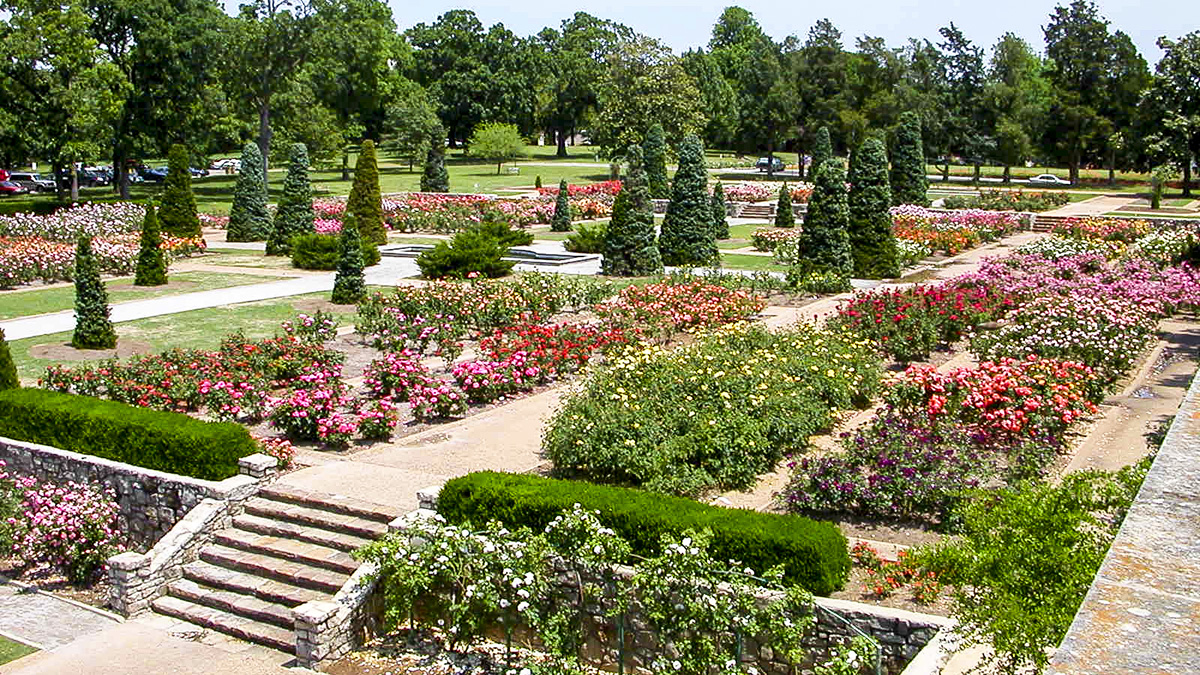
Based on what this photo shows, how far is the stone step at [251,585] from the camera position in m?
9.76

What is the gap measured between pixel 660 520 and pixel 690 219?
2059 centimetres

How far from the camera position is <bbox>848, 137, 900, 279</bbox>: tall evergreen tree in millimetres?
26766

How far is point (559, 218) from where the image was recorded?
130ft

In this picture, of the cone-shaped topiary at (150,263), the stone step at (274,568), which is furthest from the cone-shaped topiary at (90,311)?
the stone step at (274,568)

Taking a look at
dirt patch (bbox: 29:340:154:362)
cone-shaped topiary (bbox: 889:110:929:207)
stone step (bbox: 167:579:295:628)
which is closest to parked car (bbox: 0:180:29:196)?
dirt patch (bbox: 29:340:154:362)

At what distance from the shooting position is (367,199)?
33.2 m

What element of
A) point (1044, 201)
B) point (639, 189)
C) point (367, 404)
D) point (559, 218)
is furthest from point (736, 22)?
point (367, 404)

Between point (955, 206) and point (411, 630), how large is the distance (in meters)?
Result: 40.2

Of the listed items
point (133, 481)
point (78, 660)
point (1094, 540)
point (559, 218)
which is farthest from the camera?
point (559, 218)

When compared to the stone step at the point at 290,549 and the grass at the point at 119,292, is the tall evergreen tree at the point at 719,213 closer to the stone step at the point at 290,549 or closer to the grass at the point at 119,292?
the grass at the point at 119,292

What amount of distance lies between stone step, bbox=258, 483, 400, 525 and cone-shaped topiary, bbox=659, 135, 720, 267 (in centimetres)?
1855

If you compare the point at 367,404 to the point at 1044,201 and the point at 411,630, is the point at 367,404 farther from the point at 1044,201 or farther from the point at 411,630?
the point at 1044,201

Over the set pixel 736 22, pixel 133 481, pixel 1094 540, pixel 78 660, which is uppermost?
pixel 736 22

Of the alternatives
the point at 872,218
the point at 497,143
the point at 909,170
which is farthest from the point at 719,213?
the point at 497,143
